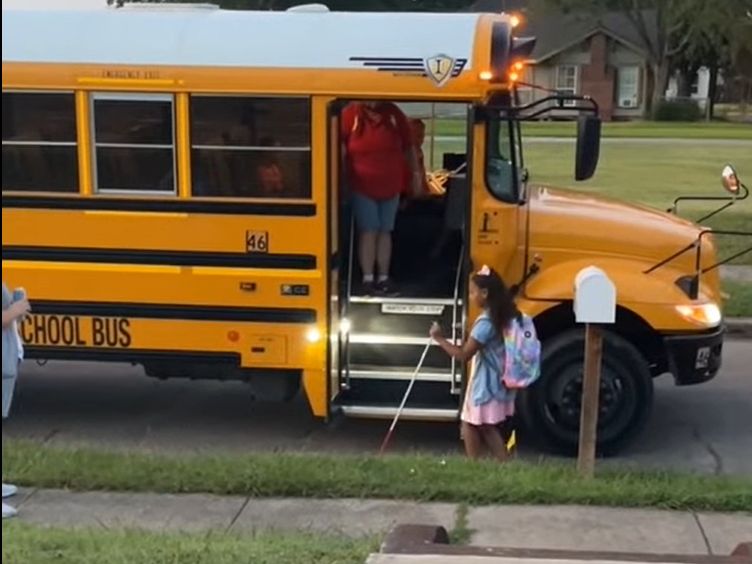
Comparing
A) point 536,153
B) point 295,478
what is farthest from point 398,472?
point 536,153

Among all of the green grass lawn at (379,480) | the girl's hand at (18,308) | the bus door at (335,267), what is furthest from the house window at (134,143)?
the girl's hand at (18,308)

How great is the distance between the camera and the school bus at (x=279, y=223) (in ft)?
23.5

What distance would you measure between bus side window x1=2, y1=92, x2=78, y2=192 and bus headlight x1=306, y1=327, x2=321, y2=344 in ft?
5.48

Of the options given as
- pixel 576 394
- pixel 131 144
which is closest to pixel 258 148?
pixel 131 144

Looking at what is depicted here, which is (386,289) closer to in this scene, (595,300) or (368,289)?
(368,289)

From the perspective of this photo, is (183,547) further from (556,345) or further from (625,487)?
Result: (556,345)

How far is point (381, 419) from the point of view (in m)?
8.04

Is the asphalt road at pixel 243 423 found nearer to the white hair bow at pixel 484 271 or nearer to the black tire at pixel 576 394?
the black tire at pixel 576 394

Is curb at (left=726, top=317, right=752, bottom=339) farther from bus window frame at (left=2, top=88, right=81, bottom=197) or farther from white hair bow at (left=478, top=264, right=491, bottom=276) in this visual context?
bus window frame at (left=2, top=88, right=81, bottom=197)

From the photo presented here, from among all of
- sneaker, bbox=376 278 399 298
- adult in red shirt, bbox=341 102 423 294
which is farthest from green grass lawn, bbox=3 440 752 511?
adult in red shirt, bbox=341 102 423 294

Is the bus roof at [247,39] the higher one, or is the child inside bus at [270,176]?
the bus roof at [247,39]

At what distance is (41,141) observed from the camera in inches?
290

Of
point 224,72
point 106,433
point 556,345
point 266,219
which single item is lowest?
point 106,433

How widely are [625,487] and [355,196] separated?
261 cm
